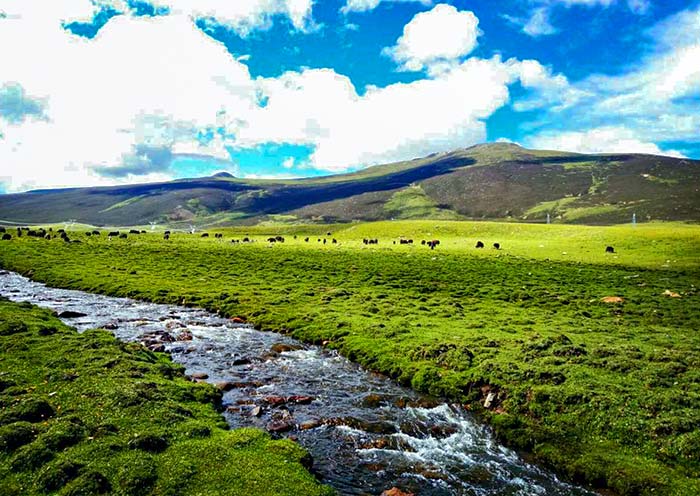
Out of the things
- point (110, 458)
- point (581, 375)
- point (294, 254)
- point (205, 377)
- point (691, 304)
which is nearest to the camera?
point (110, 458)

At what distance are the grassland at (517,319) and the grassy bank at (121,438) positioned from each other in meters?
11.1

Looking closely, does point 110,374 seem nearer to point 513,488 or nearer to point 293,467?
point 293,467

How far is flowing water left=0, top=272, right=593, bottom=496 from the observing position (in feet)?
51.9

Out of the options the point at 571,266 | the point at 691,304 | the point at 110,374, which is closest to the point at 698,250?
the point at 571,266

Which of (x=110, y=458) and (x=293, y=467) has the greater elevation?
(x=110, y=458)

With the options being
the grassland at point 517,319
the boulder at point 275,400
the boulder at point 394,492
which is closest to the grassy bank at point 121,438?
the boulder at point 394,492

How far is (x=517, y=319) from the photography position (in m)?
35.6

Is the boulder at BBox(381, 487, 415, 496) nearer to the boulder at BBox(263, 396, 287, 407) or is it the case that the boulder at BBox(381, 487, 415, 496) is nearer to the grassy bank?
the grassy bank

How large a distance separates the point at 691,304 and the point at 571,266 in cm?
2328

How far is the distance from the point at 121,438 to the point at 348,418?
377 inches

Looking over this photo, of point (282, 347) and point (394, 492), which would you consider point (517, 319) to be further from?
point (394, 492)

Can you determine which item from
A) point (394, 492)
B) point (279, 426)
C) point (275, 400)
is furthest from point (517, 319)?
point (394, 492)

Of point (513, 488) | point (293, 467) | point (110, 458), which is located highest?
point (110, 458)

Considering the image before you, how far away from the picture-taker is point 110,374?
21.0m
